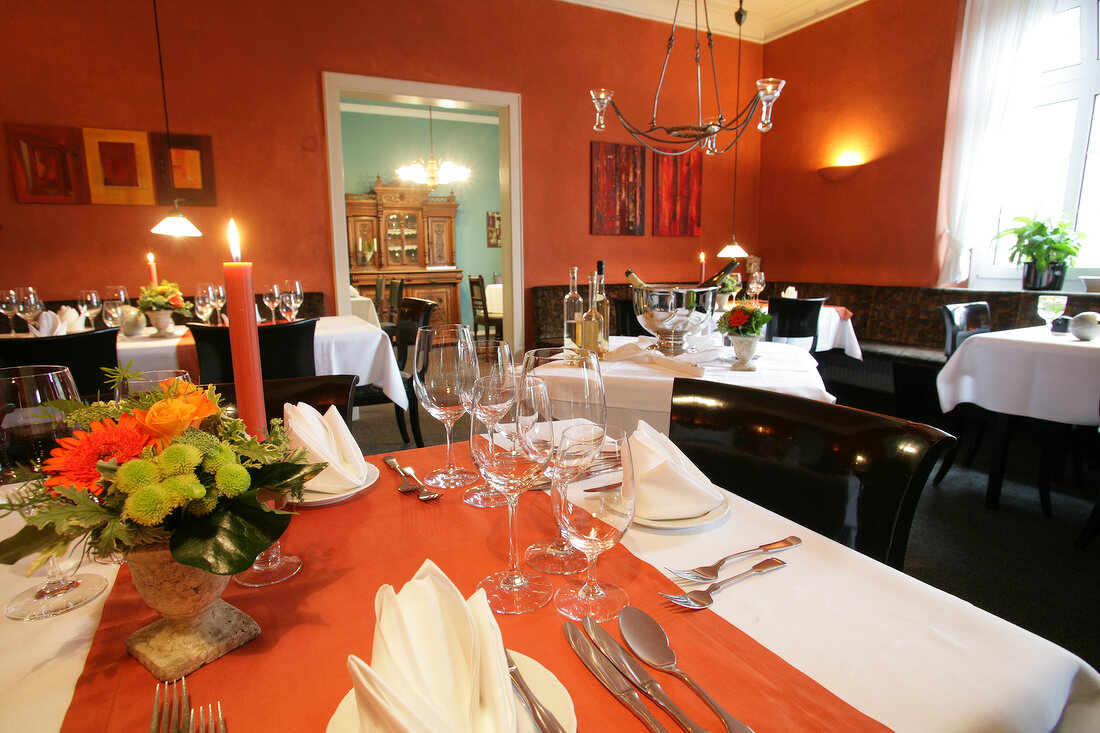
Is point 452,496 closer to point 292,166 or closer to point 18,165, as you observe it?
point 292,166

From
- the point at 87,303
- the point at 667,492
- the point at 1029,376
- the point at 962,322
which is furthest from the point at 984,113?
the point at 87,303

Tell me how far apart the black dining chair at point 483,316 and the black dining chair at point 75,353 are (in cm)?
500

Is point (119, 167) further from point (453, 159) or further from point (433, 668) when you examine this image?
point (453, 159)

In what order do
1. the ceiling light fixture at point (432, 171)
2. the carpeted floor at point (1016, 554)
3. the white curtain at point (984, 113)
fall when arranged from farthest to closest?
the ceiling light fixture at point (432, 171) → the white curtain at point (984, 113) → the carpeted floor at point (1016, 554)

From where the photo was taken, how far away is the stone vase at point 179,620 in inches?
19.8

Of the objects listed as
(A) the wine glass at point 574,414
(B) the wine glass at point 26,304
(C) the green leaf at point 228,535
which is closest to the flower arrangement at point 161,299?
(B) the wine glass at point 26,304

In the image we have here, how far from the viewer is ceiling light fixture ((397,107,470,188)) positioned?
26.1 ft

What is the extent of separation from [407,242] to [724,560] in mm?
8694

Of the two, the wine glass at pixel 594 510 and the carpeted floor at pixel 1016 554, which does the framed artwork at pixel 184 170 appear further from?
the wine glass at pixel 594 510

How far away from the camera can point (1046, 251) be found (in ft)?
13.1

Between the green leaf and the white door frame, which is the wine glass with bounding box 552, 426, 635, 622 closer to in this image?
the green leaf

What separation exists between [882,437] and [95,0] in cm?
532

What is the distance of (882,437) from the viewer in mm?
919

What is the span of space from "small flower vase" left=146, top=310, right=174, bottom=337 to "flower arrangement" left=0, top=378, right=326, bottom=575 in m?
2.82
